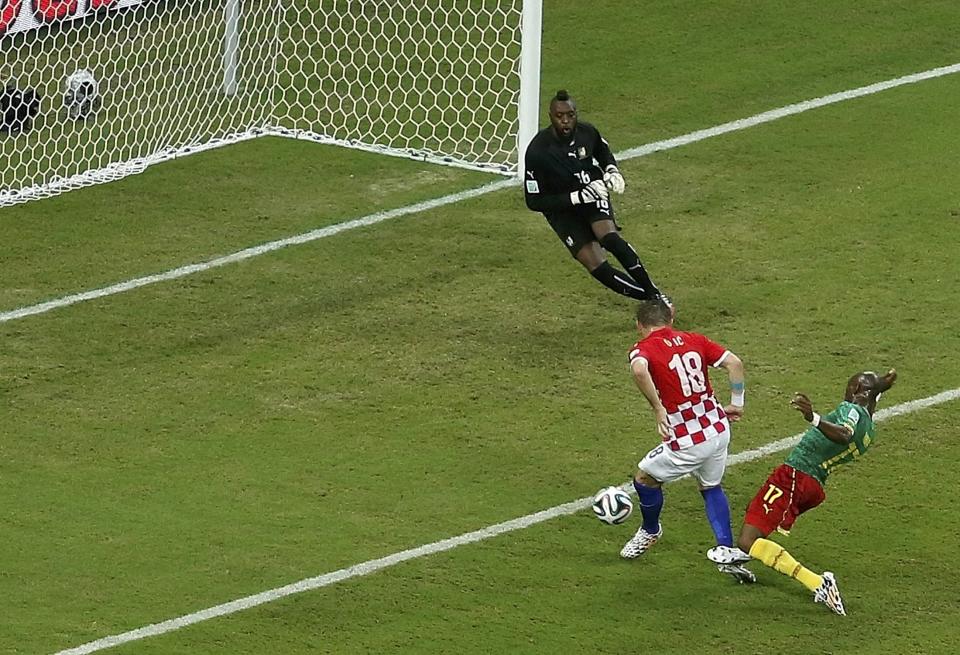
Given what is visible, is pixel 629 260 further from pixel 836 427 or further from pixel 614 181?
pixel 836 427

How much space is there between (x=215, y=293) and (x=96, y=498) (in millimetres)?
3097

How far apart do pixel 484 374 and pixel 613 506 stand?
2597mm

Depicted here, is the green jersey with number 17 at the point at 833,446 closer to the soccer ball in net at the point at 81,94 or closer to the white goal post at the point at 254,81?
the white goal post at the point at 254,81

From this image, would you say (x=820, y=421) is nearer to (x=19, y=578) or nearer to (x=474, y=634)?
(x=474, y=634)

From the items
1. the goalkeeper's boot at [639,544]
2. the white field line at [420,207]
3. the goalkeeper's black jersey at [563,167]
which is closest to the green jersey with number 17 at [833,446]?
the goalkeeper's boot at [639,544]

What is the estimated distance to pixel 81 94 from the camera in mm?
16141

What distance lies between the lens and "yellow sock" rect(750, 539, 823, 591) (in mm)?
10414

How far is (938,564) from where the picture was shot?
A: 10.9 meters

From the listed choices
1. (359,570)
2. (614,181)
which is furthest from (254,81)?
(359,570)

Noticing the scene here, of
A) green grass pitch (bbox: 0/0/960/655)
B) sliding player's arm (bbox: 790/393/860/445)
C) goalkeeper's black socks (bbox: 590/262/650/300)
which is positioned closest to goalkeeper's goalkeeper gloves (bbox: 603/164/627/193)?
goalkeeper's black socks (bbox: 590/262/650/300)

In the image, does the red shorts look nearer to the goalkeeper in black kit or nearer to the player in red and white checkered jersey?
the player in red and white checkered jersey

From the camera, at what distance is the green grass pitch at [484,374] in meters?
10.6

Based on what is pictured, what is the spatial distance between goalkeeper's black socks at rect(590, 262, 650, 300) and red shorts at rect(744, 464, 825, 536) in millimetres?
3253

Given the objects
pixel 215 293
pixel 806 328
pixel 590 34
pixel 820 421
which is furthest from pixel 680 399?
pixel 590 34
